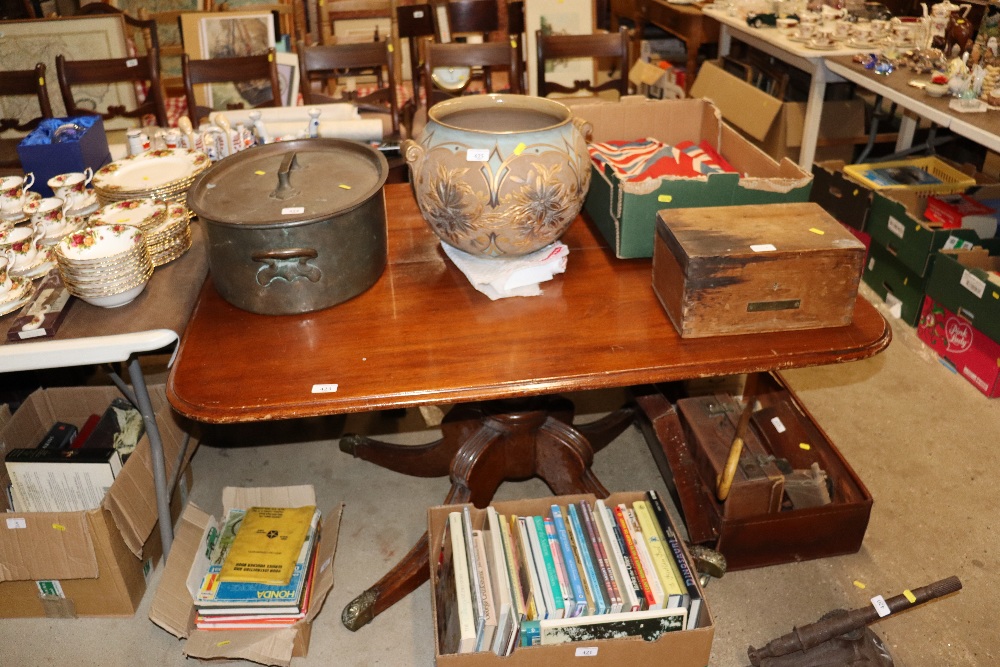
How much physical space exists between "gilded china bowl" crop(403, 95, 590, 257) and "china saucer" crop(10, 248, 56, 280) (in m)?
0.81

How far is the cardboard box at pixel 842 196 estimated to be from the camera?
9.45 ft

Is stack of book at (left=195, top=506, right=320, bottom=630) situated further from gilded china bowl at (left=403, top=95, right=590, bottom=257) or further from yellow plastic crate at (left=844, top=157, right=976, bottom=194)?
yellow plastic crate at (left=844, top=157, right=976, bottom=194)

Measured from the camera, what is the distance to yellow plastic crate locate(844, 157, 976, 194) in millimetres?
2893

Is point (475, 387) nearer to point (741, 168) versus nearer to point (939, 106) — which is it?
point (741, 168)

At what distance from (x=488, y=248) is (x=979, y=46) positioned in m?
2.57

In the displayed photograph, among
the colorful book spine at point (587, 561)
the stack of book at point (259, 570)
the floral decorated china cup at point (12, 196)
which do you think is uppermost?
the floral decorated china cup at point (12, 196)

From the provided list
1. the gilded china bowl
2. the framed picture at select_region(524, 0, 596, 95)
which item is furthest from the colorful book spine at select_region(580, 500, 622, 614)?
the framed picture at select_region(524, 0, 596, 95)

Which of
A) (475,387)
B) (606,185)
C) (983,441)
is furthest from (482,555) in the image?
(983,441)

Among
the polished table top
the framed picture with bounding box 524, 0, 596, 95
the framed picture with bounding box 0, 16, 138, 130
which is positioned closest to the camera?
the polished table top

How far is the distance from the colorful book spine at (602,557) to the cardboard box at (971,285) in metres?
1.45

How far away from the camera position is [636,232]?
152 cm

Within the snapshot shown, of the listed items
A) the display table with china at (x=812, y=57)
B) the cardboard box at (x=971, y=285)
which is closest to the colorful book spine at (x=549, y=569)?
the cardboard box at (x=971, y=285)

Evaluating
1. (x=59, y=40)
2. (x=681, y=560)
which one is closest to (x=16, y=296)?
(x=681, y=560)

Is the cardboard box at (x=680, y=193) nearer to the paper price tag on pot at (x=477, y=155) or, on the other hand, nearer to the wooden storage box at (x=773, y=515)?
the paper price tag on pot at (x=477, y=155)
